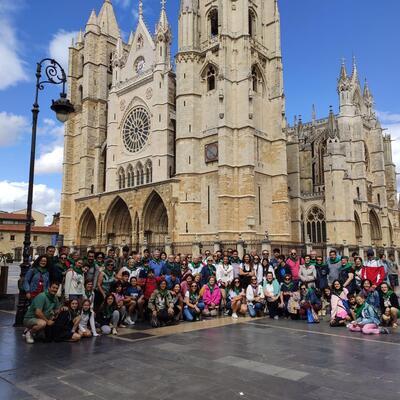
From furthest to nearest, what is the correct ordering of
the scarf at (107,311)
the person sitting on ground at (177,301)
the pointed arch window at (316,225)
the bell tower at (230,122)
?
the pointed arch window at (316,225) → the bell tower at (230,122) → the person sitting on ground at (177,301) → the scarf at (107,311)

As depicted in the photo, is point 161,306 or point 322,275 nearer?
point 161,306

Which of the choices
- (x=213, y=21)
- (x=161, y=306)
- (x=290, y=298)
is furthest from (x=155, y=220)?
(x=161, y=306)

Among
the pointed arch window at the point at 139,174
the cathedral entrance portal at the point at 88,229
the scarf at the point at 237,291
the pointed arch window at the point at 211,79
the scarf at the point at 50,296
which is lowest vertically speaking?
the scarf at the point at 237,291

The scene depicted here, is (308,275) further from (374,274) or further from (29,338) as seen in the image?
(29,338)

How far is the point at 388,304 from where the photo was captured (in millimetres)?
8703

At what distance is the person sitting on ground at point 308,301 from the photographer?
31.2 feet

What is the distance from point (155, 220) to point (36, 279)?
2292 centimetres

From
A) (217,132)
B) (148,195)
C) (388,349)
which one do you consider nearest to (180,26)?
(217,132)

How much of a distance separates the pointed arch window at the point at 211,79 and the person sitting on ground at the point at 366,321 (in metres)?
23.0

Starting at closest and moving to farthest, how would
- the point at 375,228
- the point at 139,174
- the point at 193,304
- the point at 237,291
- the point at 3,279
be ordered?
the point at 193,304
the point at 237,291
the point at 3,279
the point at 139,174
the point at 375,228

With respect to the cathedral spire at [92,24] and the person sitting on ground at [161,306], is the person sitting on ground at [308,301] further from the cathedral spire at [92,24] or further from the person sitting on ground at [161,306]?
the cathedral spire at [92,24]

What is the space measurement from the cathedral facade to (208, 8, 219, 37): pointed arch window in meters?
0.08

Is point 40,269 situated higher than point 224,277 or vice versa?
point 40,269

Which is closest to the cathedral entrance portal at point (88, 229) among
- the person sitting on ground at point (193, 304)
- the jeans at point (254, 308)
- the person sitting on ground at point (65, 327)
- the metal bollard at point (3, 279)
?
the metal bollard at point (3, 279)
